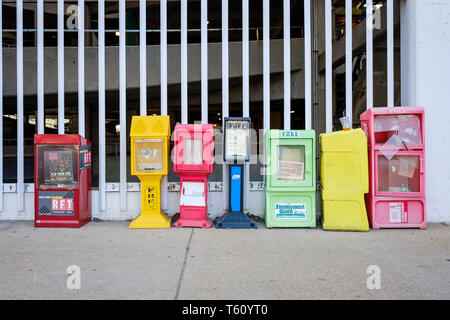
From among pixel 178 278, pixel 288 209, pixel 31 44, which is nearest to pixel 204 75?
pixel 288 209

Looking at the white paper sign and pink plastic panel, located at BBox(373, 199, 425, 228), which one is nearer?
pink plastic panel, located at BBox(373, 199, 425, 228)

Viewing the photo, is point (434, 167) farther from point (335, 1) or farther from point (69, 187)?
point (335, 1)

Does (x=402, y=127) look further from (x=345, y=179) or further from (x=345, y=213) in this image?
(x=345, y=213)

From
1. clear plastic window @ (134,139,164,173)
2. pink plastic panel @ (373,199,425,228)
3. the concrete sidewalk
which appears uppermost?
clear plastic window @ (134,139,164,173)

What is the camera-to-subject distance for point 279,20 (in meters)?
18.9

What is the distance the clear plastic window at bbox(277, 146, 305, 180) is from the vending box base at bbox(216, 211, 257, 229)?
73 centimetres

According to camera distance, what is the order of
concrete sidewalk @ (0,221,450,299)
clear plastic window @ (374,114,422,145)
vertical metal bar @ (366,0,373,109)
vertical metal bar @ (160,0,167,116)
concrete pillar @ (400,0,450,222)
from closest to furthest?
1. concrete sidewalk @ (0,221,450,299)
2. clear plastic window @ (374,114,422,145)
3. concrete pillar @ (400,0,450,222)
4. vertical metal bar @ (366,0,373,109)
5. vertical metal bar @ (160,0,167,116)

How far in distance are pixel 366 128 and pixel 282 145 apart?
1.23 metres

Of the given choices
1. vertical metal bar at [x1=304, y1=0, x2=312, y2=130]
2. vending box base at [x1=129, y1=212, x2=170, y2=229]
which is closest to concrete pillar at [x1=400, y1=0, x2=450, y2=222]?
vertical metal bar at [x1=304, y1=0, x2=312, y2=130]

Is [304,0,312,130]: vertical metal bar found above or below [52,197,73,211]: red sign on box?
above

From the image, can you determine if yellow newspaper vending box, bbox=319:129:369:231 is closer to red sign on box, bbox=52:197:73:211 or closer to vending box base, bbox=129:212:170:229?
vending box base, bbox=129:212:170:229

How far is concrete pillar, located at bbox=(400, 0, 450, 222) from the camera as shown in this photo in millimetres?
5180

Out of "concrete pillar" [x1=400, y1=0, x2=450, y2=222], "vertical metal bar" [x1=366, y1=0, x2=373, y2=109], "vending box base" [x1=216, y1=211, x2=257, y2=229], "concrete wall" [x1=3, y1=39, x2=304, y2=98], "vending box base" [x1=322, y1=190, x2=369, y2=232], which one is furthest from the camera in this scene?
"concrete wall" [x1=3, y1=39, x2=304, y2=98]

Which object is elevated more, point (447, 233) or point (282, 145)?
point (282, 145)
